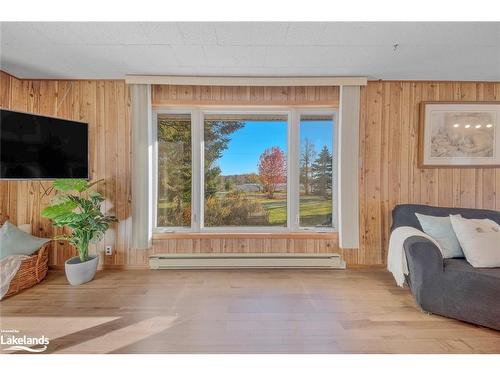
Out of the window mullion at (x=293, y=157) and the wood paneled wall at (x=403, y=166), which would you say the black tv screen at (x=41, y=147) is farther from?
the wood paneled wall at (x=403, y=166)

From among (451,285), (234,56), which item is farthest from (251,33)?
(451,285)

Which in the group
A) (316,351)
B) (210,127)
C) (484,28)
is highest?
(484,28)

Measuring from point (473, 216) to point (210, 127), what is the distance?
288cm

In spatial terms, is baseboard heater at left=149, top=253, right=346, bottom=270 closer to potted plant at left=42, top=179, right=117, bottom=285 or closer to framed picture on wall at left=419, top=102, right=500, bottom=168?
potted plant at left=42, top=179, right=117, bottom=285

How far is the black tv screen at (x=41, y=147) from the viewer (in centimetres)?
207

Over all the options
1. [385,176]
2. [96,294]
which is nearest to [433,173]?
[385,176]

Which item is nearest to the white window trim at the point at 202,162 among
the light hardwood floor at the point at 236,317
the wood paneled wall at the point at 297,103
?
the wood paneled wall at the point at 297,103

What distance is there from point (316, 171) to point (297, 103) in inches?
32.7

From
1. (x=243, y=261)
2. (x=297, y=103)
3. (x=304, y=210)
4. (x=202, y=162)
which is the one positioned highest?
(x=297, y=103)

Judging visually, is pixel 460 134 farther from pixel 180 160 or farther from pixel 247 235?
pixel 180 160

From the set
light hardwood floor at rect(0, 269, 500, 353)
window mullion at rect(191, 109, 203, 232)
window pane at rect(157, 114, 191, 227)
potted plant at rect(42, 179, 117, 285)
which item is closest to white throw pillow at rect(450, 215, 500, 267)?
light hardwood floor at rect(0, 269, 500, 353)

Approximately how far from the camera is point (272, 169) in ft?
9.87

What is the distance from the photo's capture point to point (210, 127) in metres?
3.00

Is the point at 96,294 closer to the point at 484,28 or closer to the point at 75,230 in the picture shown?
the point at 75,230
